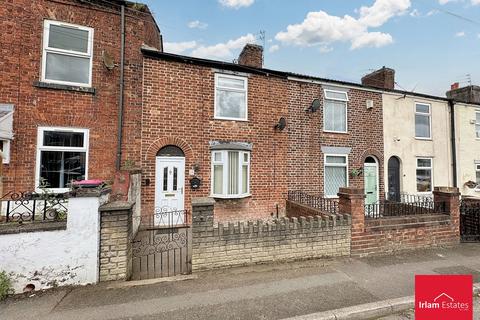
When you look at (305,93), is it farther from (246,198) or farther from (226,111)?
(246,198)

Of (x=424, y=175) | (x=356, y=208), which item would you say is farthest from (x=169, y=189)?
(x=424, y=175)

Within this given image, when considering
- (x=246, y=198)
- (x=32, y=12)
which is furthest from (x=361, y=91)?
(x=32, y=12)

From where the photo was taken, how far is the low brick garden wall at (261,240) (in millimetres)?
4613

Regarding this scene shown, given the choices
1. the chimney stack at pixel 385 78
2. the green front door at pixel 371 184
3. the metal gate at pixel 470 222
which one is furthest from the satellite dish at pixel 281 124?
the metal gate at pixel 470 222

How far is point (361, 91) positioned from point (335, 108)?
1556 mm

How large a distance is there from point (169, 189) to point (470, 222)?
9.13 meters

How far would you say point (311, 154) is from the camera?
982cm

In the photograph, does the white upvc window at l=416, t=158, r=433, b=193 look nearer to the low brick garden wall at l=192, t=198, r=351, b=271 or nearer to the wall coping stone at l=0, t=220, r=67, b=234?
the low brick garden wall at l=192, t=198, r=351, b=271

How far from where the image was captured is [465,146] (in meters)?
12.8

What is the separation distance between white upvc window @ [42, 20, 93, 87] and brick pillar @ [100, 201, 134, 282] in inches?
192

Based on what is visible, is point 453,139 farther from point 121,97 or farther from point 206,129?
point 121,97

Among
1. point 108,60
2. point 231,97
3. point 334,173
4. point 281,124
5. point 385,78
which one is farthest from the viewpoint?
point 385,78

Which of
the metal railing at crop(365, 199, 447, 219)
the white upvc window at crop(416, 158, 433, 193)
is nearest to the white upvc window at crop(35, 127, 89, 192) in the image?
the metal railing at crop(365, 199, 447, 219)

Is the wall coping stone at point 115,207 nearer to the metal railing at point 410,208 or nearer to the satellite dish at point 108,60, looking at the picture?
the satellite dish at point 108,60
